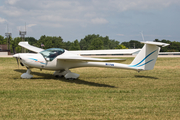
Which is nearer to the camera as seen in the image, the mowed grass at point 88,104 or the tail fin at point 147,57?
the mowed grass at point 88,104

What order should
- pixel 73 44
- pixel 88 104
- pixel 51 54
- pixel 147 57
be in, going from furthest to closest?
pixel 73 44 < pixel 147 57 < pixel 51 54 < pixel 88 104

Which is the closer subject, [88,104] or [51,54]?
[88,104]

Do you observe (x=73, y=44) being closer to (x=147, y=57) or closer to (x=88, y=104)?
(x=147, y=57)

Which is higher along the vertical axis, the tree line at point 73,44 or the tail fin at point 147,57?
the tree line at point 73,44

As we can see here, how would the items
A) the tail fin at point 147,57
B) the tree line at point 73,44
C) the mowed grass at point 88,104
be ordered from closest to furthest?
the mowed grass at point 88,104 < the tail fin at point 147,57 < the tree line at point 73,44

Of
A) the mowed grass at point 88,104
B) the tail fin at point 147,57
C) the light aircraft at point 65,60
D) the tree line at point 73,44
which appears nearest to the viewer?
the mowed grass at point 88,104

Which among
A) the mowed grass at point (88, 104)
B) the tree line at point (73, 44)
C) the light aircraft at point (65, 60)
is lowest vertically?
the mowed grass at point (88, 104)

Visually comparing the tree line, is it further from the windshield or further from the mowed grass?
the mowed grass

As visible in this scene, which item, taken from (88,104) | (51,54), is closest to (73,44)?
(51,54)

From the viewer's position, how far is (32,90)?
8914 millimetres

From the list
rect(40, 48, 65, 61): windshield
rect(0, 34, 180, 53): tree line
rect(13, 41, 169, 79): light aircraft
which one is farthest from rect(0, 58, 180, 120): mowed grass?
rect(0, 34, 180, 53): tree line

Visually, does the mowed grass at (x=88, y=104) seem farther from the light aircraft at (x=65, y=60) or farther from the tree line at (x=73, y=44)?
the tree line at (x=73, y=44)

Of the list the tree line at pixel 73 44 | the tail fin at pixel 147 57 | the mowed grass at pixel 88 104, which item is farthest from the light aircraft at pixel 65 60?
the tree line at pixel 73 44

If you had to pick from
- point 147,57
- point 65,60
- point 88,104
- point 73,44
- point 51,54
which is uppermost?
point 73,44
